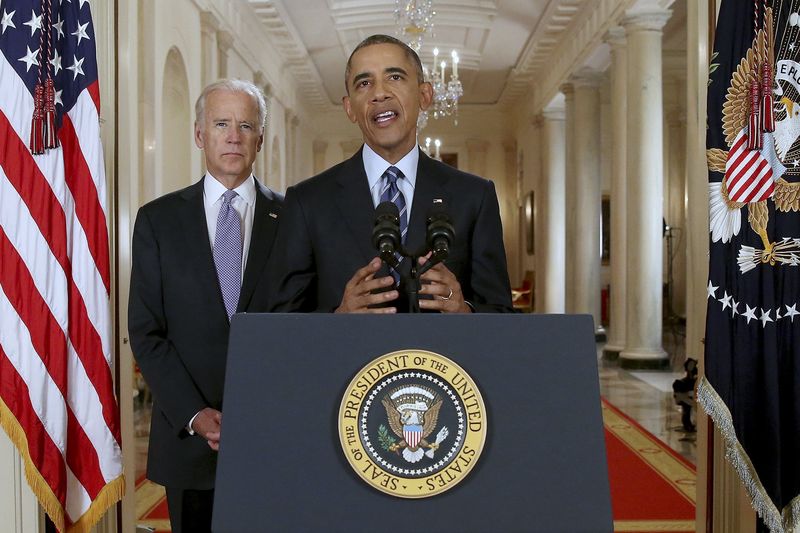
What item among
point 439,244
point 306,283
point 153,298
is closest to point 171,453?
point 153,298

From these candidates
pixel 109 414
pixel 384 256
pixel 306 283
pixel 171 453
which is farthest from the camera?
pixel 109 414

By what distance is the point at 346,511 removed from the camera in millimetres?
1396

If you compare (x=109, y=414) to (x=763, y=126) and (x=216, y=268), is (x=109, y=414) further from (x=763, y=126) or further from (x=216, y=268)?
(x=763, y=126)

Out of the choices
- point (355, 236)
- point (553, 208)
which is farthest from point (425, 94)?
point (553, 208)

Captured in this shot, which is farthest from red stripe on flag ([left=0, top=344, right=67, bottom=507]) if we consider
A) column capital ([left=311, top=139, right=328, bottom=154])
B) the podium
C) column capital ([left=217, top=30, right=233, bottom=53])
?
column capital ([left=311, top=139, right=328, bottom=154])

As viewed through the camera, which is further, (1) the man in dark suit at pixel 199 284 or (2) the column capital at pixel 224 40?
(2) the column capital at pixel 224 40

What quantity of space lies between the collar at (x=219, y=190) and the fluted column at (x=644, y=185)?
903cm

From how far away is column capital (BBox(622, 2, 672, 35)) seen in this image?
10.8 m

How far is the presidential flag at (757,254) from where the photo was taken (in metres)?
3.15

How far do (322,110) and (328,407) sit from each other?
75.5ft

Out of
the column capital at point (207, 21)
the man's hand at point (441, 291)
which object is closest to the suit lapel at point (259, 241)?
the man's hand at point (441, 291)

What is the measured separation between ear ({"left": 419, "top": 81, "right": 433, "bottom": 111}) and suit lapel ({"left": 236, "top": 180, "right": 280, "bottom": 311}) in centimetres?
73

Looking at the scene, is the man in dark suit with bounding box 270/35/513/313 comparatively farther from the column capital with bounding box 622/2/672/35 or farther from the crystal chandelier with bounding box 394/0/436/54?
the crystal chandelier with bounding box 394/0/436/54

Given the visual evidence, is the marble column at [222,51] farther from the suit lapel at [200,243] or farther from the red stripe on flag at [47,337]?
the suit lapel at [200,243]
